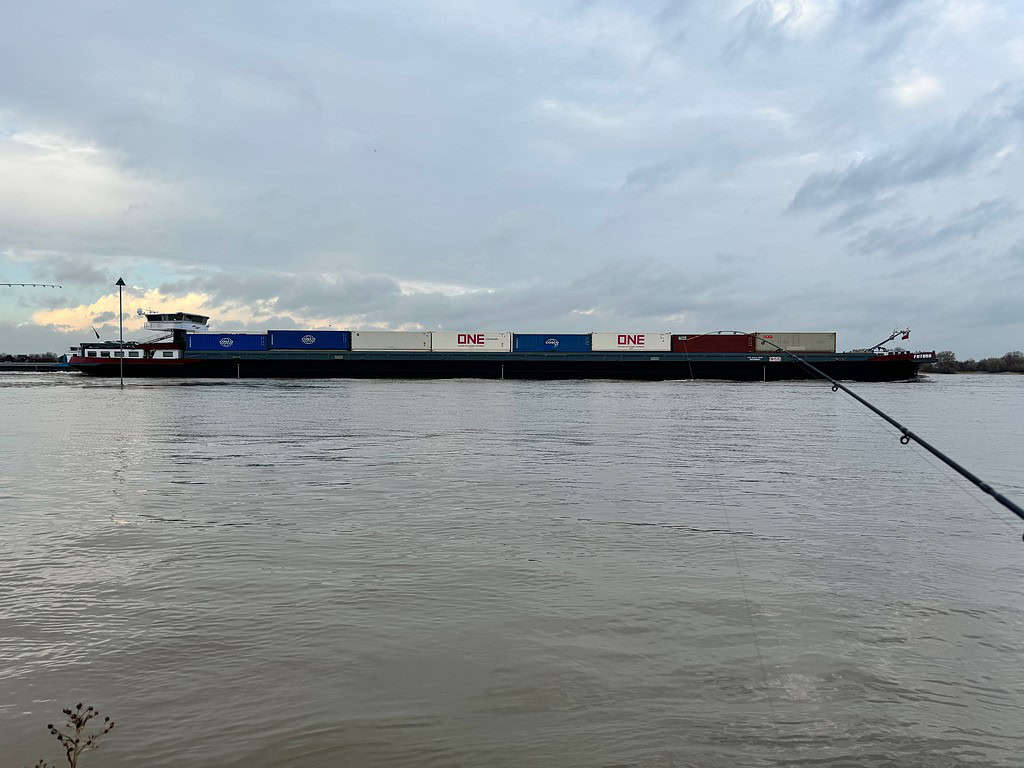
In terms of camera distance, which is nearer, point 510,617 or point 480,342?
point 510,617

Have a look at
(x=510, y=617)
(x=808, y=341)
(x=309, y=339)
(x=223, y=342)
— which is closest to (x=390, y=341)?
(x=309, y=339)

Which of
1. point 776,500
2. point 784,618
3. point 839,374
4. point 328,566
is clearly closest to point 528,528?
point 328,566

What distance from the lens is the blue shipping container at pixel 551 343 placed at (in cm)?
10450

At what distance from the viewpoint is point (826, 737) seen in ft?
18.2

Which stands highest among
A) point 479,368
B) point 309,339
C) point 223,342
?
point 309,339

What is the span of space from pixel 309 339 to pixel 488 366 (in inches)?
1024

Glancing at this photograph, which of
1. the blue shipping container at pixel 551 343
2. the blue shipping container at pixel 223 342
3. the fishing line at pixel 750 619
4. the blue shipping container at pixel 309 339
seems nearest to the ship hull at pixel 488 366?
the blue shipping container at pixel 223 342

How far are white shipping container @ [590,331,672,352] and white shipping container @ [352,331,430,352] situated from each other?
2446cm

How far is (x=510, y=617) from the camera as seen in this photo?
807 cm

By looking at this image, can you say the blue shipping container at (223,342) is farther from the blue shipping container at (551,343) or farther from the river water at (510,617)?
the river water at (510,617)

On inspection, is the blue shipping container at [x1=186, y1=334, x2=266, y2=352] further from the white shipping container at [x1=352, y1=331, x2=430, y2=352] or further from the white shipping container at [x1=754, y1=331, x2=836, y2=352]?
the white shipping container at [x1=754, y1=331, x2=836, y2=352]

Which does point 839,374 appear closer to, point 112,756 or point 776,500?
point 776,500

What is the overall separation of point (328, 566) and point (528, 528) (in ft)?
12.6

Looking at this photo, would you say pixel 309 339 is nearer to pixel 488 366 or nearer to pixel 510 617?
pixel 488 366
